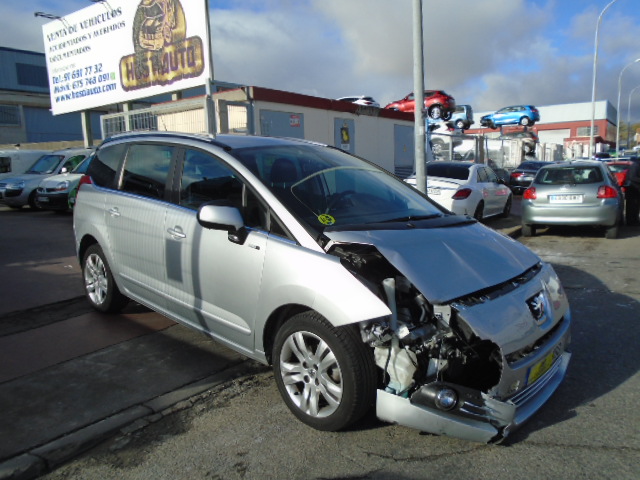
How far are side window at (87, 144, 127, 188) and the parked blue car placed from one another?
3610 centimetres

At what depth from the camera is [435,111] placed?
26.3 meters

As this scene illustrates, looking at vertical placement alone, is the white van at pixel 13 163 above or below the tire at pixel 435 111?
below

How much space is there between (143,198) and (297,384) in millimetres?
2256

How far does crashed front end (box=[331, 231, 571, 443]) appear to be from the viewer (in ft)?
8.84

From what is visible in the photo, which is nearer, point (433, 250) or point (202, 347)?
point (433, 250)

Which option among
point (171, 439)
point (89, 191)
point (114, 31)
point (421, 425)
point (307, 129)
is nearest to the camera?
point (421, 425)

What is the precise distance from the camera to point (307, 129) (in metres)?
13.7

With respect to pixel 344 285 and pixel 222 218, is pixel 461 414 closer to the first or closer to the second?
pixel 344 285

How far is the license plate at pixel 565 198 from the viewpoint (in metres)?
9.52

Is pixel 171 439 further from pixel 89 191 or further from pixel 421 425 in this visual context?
pixel 89 191

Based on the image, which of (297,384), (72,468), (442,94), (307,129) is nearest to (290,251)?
(297,384)

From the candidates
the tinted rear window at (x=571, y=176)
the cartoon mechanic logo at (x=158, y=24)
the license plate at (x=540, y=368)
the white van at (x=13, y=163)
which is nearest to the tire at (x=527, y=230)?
the tinted rear window at (x=571, y=176)

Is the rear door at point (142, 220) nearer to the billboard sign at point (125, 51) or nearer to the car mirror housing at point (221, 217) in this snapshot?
the car mirror housing at point (221, 217)

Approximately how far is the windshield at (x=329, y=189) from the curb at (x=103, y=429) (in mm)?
1424
